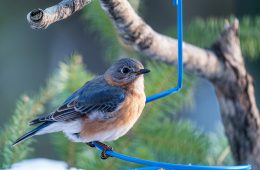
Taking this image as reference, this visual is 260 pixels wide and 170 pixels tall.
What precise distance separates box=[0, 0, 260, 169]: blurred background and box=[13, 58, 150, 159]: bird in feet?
9.54

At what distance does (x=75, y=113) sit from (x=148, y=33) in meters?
0.47

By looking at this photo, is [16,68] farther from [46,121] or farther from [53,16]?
[53,16]

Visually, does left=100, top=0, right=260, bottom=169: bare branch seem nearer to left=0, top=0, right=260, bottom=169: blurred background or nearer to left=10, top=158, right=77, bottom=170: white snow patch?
left=10, top=158, right=77, bottom=170: white snow patch

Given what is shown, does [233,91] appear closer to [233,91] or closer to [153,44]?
[233,91]

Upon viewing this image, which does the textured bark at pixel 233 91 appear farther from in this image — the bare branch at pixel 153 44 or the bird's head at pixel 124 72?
the bird's head at pixel 124 72

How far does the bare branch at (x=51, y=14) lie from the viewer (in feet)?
6.64

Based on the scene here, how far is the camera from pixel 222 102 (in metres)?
3.35

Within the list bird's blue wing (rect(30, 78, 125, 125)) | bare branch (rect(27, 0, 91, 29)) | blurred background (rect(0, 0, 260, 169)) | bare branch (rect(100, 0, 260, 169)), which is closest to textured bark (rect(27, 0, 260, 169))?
bare branch (rect(100, 0, 260, 169))

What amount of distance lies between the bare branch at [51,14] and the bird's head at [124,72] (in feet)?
2.42

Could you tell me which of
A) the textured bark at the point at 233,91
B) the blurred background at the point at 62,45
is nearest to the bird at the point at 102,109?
the textured bark at the point at 233,91

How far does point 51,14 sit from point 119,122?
91cm

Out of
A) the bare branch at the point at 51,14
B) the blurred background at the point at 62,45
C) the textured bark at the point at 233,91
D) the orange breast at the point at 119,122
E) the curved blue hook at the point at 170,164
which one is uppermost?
the bare branch at the point at 51,14

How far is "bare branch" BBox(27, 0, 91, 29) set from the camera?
2025mm

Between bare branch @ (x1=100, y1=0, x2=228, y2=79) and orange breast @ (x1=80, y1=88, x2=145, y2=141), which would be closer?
bare branch @ (x1=100, y1=0, x2=228, y2=79)
